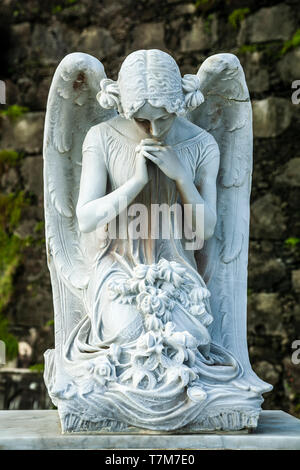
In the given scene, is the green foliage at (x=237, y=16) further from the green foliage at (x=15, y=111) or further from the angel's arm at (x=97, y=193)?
the angel's arm at (x=97, y=193)

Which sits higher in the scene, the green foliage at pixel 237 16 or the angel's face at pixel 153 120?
the green foliage at pixel 237 16

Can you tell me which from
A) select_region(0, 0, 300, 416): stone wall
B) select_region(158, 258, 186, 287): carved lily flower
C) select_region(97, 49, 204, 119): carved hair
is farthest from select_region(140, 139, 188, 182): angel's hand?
select_region(0, 0, 300, 416): stone wall

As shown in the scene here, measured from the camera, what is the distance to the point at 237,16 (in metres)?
7.16

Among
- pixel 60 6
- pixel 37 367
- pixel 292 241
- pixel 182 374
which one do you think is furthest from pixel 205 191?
pixel 60 6

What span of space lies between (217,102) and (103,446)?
5.79 ft

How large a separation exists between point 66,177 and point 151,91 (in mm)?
783

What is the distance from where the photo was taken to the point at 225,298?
440 cm

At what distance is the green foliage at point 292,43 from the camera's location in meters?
6.99

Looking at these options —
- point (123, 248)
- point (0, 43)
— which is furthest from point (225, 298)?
point (0, 43)

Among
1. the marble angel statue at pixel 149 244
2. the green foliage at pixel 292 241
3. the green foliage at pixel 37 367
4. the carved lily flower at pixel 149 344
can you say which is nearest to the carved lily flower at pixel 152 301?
the marble angel statue at pixel 149 244

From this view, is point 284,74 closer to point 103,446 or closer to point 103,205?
point 103,205

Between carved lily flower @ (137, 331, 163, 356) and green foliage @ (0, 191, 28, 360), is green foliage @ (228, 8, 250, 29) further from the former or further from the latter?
carved lily flower @ (137, 331, 163, 356)

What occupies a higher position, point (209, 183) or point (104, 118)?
point (104, 118)

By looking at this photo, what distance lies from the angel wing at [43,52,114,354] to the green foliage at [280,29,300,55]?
2.88 metres
